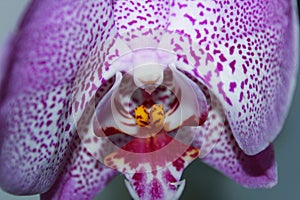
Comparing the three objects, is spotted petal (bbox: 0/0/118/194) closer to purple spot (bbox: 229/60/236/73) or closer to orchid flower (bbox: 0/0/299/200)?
orchid flower (bbox: 0/0/299/200)

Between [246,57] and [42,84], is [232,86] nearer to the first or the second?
[246,57]

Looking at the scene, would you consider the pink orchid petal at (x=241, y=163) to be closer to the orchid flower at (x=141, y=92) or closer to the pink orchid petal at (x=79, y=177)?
the orchid flower at (x=141, y=92)

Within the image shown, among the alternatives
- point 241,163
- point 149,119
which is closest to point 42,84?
point 149,119

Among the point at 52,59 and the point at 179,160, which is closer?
the point at 52,59

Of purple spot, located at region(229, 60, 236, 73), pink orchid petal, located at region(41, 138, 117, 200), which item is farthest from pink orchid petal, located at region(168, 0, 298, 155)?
pink orchid petal, located at region(41, 138, 117, 200)

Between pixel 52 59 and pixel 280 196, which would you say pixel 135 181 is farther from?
pixel 280 196

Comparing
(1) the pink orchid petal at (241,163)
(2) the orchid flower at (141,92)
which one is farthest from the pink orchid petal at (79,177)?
(1) the pink orchid petal at (241,163)

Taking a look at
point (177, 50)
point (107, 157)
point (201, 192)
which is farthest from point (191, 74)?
point (201, 192)

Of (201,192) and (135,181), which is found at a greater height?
(135,181)
